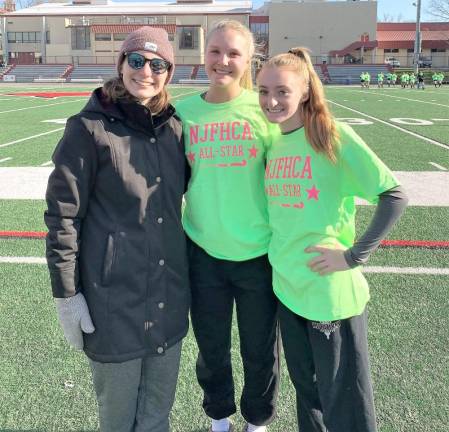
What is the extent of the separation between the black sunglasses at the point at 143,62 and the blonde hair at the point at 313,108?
391 millimetres

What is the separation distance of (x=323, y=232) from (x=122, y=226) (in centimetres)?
75

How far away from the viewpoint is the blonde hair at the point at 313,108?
198 cm

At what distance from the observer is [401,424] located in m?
2.54

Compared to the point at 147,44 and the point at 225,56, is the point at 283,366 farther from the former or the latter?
the point at 147,44

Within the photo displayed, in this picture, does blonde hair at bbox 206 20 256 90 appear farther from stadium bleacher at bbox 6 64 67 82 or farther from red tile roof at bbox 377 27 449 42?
red tile roof at bbox 377 27 449 42

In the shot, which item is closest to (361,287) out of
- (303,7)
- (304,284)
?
(304,284)

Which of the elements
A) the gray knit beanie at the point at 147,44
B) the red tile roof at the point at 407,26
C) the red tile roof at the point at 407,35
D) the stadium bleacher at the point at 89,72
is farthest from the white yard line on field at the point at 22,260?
the red tile roof at the point at 407,26

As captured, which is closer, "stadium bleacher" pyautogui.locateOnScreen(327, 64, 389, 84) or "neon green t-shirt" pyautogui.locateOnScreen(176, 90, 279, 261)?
"neon green t-shirt" pyautogui.locateOnScreen(176, 90, 279, 261)

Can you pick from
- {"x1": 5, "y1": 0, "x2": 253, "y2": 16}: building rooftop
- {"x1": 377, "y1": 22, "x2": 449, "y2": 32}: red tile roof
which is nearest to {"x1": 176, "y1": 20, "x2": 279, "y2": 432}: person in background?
{"x1": 5, "y1": 0, "x2": 253, "y2": 16}: building rooftop

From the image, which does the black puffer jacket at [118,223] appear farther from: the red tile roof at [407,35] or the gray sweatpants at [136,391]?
the red tile roof at [407,35]

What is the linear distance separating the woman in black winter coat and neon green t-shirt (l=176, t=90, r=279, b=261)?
171mm

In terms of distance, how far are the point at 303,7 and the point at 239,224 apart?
6714 cm

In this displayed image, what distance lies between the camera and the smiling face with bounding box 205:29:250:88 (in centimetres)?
228

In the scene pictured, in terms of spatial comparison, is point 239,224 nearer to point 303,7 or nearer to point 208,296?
point 208,296
